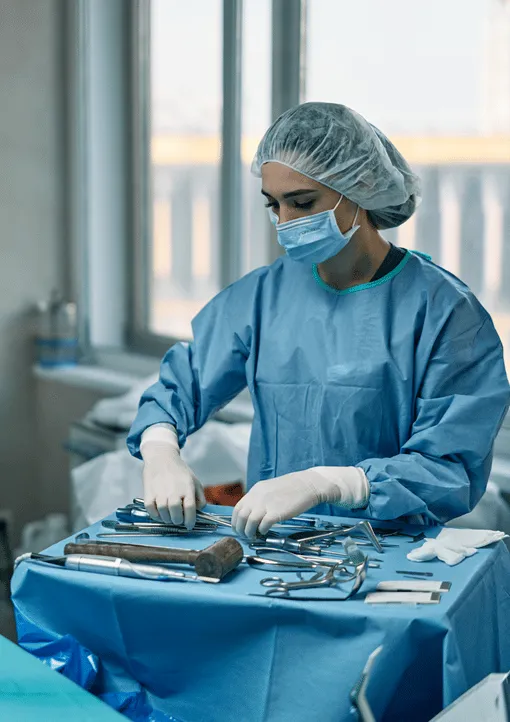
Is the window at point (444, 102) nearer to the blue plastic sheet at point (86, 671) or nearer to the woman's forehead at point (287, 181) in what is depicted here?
the woman's forehead at point (287, 181)

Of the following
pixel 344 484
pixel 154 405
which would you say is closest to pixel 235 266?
pixel 154 405

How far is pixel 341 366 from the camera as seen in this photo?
55.2 inches

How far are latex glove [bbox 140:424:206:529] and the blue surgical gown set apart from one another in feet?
0.12

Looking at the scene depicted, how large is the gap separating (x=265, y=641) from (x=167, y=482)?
35 centimetres

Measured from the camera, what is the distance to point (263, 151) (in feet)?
4.67

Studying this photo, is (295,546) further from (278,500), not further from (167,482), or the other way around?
(167,482)

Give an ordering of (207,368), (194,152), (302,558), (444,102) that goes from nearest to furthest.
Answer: (302,558) → (207,368) → (444,102) → (194,152)

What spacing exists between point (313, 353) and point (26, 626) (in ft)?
1.99

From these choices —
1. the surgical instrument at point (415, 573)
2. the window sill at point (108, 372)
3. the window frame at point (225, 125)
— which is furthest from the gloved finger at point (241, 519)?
the window sill at point (108, 372)

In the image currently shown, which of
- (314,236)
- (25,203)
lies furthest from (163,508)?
(25,203)

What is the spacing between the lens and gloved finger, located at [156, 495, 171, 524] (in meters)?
1.26

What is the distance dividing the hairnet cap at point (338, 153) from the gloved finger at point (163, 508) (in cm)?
55

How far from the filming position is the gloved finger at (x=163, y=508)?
4.14 feet

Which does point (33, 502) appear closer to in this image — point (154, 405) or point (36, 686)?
point (154, 405)
